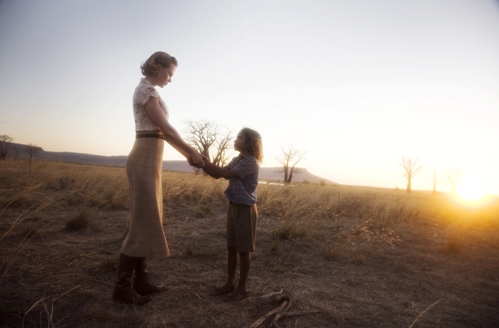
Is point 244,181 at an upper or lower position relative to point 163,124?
lower

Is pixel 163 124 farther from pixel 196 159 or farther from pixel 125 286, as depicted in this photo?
pixel 125 286

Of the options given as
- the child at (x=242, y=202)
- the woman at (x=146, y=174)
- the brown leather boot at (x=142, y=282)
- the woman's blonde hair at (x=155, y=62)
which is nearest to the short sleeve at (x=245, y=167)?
the child at (x=242, y=202)

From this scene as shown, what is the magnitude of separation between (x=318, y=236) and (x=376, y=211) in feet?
10.5

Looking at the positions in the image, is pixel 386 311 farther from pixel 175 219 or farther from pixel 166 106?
pixel 175 219

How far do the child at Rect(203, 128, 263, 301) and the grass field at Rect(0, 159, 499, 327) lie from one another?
0.67 ft

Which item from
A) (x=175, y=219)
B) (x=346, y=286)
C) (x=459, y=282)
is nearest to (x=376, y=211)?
(x=459, y=282)

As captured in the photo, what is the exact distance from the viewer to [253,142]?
2.58m

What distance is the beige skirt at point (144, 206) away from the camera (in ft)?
7.14

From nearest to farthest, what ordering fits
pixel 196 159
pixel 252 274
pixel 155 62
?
1. pixel 155 62
2. pixel 196 159
3. pixel 252 274

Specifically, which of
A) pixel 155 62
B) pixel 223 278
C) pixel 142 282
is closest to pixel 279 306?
pixel 223 278

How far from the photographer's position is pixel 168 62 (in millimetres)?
2334

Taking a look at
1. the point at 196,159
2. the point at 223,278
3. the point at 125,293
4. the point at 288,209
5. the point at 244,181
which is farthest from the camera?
the point at 288,209

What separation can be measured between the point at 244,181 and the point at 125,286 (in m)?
1.35

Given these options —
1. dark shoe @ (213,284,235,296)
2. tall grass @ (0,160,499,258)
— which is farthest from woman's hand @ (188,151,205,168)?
tall grass @ (0,160,499,258)
